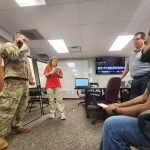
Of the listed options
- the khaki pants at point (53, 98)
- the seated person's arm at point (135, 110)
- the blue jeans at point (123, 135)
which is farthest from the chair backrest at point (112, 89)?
the blue jeans at point (123, 135)

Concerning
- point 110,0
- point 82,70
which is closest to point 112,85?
point 110,0

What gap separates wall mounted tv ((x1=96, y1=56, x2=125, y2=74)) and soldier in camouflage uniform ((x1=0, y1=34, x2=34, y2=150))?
20.3ft

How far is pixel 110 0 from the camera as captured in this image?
2.78 metres

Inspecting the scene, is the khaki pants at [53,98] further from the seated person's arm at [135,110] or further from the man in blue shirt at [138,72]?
the seated person's arm at [135,110]

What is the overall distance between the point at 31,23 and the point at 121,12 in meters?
2.14

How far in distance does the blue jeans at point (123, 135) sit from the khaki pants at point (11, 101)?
1410 mm

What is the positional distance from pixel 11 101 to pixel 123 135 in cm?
154

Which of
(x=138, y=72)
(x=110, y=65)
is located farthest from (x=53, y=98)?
(x=110, y=65)

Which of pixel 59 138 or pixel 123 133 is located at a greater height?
pixel 123 133

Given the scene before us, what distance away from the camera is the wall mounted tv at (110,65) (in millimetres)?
7988

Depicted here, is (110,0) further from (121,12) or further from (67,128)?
(67,128)

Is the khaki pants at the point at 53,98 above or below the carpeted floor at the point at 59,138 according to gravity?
above

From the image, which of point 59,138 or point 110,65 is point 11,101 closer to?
point 59,138

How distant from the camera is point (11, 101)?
6.27 ft
